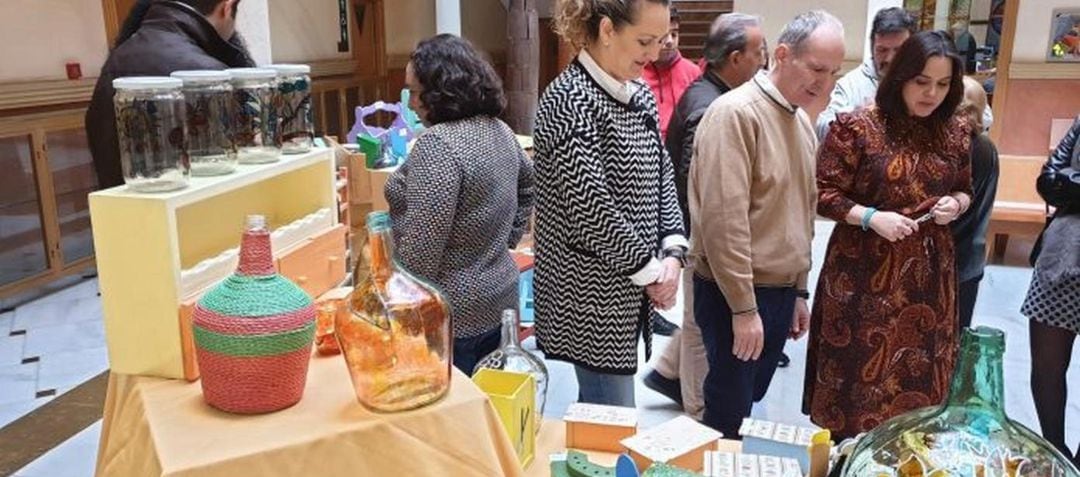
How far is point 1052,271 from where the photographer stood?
91.8 inches

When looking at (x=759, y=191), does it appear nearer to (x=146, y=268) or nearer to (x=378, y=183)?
(x=146, y=268)

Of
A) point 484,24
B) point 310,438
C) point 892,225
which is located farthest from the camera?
point 484,24

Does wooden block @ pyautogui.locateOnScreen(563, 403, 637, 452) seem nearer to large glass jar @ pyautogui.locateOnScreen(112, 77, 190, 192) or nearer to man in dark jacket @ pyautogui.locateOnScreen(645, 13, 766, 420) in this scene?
large glass jar @ pyautogui.locateOnScreen(112, 77, 190, 192)

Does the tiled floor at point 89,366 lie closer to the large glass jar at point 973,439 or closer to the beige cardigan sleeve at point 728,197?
the beige cardigan sleeve at point 728,197

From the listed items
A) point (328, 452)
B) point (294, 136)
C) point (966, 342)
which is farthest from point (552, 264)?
point (966, 342)

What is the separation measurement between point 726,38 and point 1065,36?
12.7ft

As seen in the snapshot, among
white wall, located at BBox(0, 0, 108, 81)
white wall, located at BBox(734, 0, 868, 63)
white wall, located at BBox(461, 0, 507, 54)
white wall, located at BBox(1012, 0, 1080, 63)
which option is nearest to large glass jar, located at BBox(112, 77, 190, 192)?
white wall, located at BBox(0, 0, 108, 81)

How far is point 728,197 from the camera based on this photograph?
6.31ft

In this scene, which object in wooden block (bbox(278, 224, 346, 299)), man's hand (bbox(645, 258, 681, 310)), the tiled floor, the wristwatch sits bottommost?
the tiled floor

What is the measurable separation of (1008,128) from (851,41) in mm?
1294

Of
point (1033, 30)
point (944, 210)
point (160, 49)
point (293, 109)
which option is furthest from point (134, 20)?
point (1033, 30)

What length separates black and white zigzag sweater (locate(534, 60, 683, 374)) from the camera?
1695 mm

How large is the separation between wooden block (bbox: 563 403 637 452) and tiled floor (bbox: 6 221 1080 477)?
1539mm

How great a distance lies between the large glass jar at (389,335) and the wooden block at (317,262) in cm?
32
